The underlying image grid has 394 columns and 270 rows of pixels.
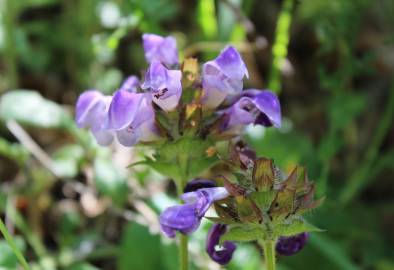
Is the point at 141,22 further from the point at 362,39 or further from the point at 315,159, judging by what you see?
the point at 362,39

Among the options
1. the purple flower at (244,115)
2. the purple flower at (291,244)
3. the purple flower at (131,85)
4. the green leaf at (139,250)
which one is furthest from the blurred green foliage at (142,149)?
the purple flower at (291,244)

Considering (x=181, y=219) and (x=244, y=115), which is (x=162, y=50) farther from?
(x=181, y=219)

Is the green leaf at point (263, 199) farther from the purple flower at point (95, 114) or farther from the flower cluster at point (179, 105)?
the purple flower at point (95, 114)

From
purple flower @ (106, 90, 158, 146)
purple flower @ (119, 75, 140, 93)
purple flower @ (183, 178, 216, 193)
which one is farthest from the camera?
purple flower @ (119, 75, 140, 93)

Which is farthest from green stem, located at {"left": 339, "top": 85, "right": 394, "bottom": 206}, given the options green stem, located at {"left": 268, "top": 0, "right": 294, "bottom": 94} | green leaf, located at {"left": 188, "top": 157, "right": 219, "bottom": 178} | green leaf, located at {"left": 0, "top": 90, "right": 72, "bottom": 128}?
green leaf, located at {"left": 188, "top": 157, "right": 219, "bottom": 178}

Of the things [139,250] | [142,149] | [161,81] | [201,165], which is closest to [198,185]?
[201,165]

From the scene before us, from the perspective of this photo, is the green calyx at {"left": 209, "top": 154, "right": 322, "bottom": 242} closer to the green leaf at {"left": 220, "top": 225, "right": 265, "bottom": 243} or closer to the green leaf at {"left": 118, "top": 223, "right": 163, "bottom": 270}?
the green leaf at {"left": 220, "top": 225, "right": 265, "bottom": 243}
